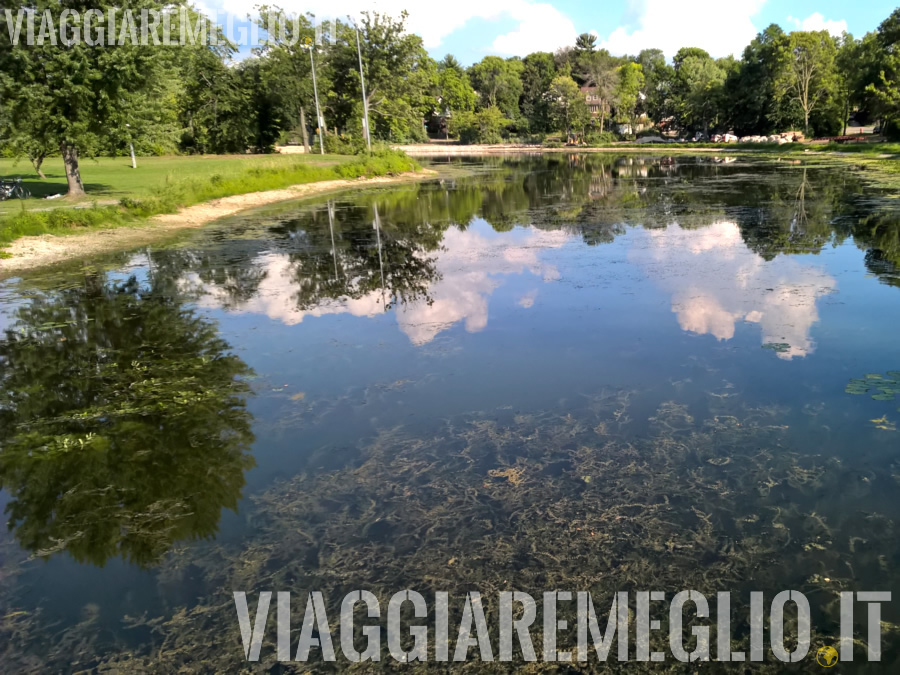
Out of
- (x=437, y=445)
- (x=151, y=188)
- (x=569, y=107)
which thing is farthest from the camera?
(x=569, y=107)

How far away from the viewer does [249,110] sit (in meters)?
61.5

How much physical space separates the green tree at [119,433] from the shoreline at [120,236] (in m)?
A: 6.15

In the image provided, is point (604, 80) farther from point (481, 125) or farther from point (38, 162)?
point (38, 162)

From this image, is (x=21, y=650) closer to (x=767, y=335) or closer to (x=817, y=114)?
(x=767, y=335)

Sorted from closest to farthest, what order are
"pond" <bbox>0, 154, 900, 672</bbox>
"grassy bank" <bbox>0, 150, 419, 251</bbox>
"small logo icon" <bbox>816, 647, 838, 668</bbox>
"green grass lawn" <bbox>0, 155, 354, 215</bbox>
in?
"small logo icon" <bbox>816, 647, 838, 668</bbox>
"pond" <bbox>0, 154, 900, 672</bbox>
"grassy bank" <bbox>0, 150, 419, 251</bbox>
"green grass lawn" <bbox>0, 155, 354, 215</bbox>

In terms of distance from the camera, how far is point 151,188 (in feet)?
74.9

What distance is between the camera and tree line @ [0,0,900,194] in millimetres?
20203

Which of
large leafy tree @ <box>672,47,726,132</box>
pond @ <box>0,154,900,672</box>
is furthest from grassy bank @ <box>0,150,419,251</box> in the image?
large leafy tree @ <box>672,47,726,132</box>

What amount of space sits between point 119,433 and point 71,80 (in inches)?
746

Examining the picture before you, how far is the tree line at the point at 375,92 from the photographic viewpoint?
20.2m

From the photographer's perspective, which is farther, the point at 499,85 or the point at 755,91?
the point at 499,85

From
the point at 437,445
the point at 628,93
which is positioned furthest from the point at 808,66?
the point at 437,445

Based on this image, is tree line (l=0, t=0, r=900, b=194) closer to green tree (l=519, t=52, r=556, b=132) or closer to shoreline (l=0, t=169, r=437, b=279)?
green tree (l=519, t=52, r=556, b=132)

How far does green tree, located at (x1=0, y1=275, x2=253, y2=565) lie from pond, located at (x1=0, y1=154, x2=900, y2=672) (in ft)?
0.11
